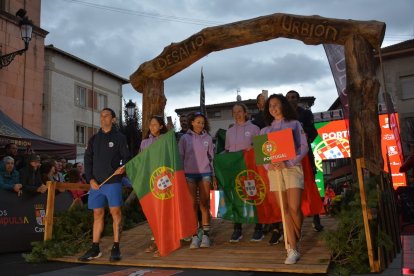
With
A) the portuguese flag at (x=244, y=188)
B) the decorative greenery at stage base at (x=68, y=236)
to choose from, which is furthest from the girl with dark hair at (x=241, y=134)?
the decorative greenery at stage base at (x=68, y=236)

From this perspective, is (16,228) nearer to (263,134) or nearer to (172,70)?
(172,70)

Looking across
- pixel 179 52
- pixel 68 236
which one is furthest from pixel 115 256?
pixel 179 52

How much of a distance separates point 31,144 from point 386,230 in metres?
9.86

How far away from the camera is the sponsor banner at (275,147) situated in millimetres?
4973

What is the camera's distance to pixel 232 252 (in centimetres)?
574

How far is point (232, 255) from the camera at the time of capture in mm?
5559

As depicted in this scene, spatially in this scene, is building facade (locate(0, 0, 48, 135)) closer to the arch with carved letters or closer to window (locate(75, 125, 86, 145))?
the arch with carved letters

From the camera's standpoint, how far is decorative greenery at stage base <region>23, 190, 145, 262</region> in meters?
6.35

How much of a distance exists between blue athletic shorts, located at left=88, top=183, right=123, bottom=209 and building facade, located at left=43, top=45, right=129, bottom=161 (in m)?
25.3

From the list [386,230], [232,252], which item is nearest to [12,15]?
[232,252]

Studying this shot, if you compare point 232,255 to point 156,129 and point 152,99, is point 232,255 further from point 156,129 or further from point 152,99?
point 152,99

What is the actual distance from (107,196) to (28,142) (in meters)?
7.11

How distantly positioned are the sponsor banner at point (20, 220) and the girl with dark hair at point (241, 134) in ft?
12.5

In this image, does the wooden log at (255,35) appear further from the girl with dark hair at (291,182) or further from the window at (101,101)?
the window at (101,101)
